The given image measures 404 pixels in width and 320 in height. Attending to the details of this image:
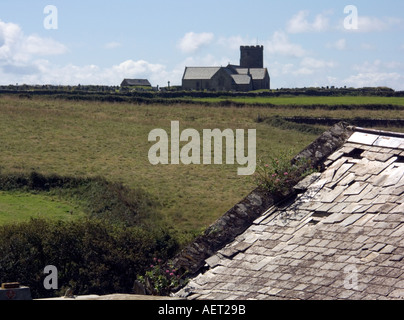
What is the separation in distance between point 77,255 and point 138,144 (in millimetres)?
27323

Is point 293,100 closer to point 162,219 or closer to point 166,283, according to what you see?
point 162,219

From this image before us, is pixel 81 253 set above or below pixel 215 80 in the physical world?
below

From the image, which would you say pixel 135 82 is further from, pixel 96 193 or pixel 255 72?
pixel 96 193

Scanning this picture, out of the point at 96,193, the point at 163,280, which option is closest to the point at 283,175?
the point at 163,280

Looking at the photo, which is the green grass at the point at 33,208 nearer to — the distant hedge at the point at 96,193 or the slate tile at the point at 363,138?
the distant hedge at the point at 96,193

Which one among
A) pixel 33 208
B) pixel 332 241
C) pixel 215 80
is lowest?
pixel 33 208

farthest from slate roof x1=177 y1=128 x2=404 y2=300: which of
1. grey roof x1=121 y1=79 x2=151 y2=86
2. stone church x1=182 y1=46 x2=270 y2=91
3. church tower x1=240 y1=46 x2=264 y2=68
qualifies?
church tower x1=240 y1=46 x2=264 y2=68

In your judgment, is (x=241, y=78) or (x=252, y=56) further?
(x=252, y=56)

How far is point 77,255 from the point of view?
822 inches

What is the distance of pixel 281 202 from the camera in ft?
38.3

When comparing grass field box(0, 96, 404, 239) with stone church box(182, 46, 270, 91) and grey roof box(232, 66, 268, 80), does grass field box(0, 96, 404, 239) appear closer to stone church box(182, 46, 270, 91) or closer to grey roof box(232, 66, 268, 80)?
stone church box(182, 46, 270, 91)

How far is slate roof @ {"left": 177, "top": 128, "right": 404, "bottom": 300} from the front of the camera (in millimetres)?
8578

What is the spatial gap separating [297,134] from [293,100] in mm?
24321

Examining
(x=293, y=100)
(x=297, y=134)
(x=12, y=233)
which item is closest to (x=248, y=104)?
(x=293, y=100)
